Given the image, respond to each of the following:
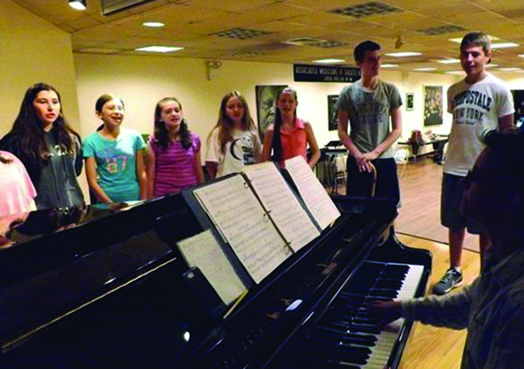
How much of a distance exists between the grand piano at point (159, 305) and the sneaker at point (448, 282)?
4.80ft


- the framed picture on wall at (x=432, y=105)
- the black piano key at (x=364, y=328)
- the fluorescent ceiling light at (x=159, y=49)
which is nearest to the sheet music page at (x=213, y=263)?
the black piano key at (x=364, y=328)

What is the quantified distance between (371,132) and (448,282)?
44.9 inches

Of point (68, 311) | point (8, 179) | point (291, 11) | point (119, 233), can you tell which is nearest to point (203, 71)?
point (291, 11)

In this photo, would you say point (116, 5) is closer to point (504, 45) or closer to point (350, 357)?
point (350, 357)

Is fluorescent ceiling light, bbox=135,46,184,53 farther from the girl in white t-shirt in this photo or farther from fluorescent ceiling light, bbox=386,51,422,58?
fluorescent ceiling light, bbox=386,51,422,58

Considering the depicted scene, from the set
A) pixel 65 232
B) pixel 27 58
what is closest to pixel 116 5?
pixel 27 58

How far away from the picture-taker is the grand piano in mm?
936

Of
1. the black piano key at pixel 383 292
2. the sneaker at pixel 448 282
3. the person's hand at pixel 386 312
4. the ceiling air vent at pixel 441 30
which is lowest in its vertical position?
the sneaker at pixel 448 282

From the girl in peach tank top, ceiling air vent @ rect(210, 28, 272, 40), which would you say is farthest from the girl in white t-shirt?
Result: ceiling air vent @ rect(210, 28, 272, 40)

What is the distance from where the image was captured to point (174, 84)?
718 cm

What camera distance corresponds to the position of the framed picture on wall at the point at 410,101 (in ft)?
41.2

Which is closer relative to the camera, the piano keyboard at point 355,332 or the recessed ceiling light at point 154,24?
the piano keyboard at point 355,332

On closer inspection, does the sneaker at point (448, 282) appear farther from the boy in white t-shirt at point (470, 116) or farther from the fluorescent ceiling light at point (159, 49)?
the fluorescent ceiling light at point (159, 49)

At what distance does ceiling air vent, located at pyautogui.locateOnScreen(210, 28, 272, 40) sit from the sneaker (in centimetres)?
334
